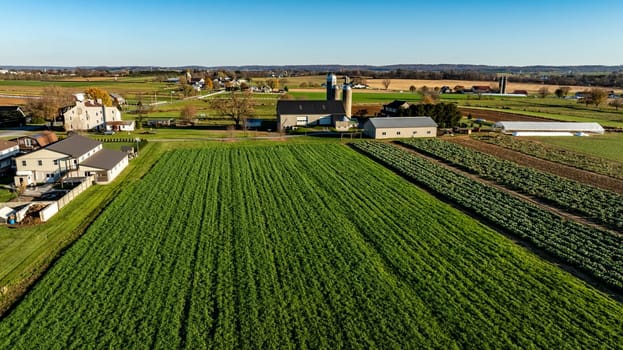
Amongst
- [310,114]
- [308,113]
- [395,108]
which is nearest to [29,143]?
[308,113]

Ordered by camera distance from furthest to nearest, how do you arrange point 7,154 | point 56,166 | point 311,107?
point 311,107, point 7,154, point 56,166

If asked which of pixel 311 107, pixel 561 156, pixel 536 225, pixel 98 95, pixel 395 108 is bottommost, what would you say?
pixel 536 225

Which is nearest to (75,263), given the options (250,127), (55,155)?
(55,155)

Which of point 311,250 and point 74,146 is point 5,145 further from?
point 311,250

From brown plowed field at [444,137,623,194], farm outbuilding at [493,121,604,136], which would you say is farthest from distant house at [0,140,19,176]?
farm outbuilding at [493,121,604,136]

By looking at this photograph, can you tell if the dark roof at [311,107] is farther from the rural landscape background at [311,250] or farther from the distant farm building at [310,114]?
the rural landscape background at [311,250]
